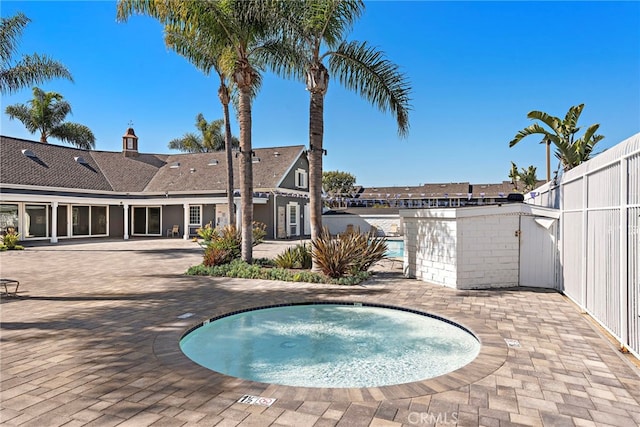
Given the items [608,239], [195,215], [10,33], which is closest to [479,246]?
[608,239]

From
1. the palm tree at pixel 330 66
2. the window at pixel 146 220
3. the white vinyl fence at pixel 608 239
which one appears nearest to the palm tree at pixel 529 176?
the palm tree at pixel 330 66

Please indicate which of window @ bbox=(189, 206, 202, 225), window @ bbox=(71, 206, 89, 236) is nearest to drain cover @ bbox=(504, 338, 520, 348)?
window @ bbox=(189, 206, 202, 225)

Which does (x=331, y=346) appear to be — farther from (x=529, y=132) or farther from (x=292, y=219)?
(x=292, y=219)

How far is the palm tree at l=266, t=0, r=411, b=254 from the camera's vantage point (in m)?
10.2

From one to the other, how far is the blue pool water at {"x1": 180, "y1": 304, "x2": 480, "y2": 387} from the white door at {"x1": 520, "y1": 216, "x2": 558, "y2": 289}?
3.90 meters

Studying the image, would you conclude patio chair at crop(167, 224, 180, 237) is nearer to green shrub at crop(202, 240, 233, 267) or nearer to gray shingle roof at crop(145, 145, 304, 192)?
gray shingle roof at crop(145, 145, 304, 192)

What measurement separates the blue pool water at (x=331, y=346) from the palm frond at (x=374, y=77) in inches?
260

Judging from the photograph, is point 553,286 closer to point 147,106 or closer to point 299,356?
point 299,356

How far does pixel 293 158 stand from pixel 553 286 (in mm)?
21816

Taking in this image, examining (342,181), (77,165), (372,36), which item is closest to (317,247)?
(372,36)

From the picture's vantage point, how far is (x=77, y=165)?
26750 mm

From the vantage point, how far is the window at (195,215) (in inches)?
1059

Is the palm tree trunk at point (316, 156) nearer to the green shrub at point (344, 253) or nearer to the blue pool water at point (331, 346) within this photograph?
the green shrub at point (344, 253)

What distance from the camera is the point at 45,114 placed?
108 ft
